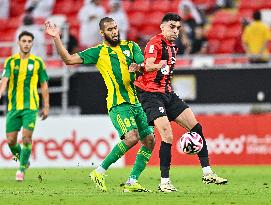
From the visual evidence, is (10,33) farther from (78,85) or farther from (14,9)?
(78,85)

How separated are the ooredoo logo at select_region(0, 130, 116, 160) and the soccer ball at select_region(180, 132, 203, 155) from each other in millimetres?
7367

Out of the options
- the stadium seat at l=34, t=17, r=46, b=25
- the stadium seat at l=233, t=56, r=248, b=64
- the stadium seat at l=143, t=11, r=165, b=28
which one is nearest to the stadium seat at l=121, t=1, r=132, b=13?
the stadium seat at l=143, t=11, r=165, b=28

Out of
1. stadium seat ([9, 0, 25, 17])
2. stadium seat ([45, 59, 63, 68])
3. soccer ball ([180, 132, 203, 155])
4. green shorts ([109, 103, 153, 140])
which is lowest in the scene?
soccer ball ([180, 132, 203, 155])

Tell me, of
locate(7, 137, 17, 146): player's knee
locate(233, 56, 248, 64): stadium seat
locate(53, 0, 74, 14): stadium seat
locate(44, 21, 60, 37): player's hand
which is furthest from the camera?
locate(53, 0, 74, 14): stadium seat

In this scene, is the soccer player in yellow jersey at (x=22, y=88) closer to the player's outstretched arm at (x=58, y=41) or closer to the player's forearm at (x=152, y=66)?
the player's outstretched arm at (x=58, y=41)

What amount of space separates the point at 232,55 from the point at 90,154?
417cm

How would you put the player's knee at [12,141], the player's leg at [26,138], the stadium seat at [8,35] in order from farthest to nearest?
1. the stadium seat at [8,35]
2. the player's knee at [12,141]
3. the player's leg at [26,138]

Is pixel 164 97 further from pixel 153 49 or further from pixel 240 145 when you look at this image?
pixel 240 145

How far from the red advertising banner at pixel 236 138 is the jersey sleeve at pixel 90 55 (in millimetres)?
7139

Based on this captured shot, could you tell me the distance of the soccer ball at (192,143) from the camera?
1184cm

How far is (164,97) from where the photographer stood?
12125mm

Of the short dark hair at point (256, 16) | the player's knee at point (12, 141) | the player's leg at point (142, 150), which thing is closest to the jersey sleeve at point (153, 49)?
the player's leg at point (142, 150)

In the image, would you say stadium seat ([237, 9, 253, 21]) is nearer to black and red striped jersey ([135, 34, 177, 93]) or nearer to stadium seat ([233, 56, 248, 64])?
stadium seat ([233, 56, 248, 64])

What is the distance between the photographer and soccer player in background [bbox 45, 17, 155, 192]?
39.3 feet
